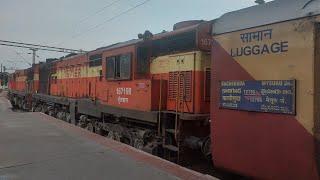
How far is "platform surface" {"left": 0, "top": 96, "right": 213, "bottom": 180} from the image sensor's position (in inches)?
276

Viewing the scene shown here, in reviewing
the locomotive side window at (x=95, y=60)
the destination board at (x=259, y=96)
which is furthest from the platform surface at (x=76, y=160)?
the locomotive side window at (x=95, y=60)

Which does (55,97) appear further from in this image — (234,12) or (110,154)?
(234,12)

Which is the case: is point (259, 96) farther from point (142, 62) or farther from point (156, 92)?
point (142, 62)

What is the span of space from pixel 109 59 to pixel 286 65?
769 cm

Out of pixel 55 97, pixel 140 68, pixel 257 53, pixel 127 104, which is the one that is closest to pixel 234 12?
pixel 257 53

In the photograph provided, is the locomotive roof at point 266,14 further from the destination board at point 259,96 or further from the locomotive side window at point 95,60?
the locomotive side window at point 95,60

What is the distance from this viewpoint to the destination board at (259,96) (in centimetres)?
577

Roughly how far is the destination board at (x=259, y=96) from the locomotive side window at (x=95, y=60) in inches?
318

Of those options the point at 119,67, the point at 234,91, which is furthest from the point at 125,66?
the point at 234,91

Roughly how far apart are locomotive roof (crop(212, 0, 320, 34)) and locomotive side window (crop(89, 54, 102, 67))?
7688 mm

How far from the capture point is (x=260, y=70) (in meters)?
6.23

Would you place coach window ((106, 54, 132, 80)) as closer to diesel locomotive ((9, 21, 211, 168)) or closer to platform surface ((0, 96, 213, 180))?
diesel locomotive ((9, 21, 211, 168))

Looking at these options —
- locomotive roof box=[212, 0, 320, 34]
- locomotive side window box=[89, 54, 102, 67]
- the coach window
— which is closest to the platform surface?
the coach window

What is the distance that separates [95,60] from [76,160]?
718 centimetres
